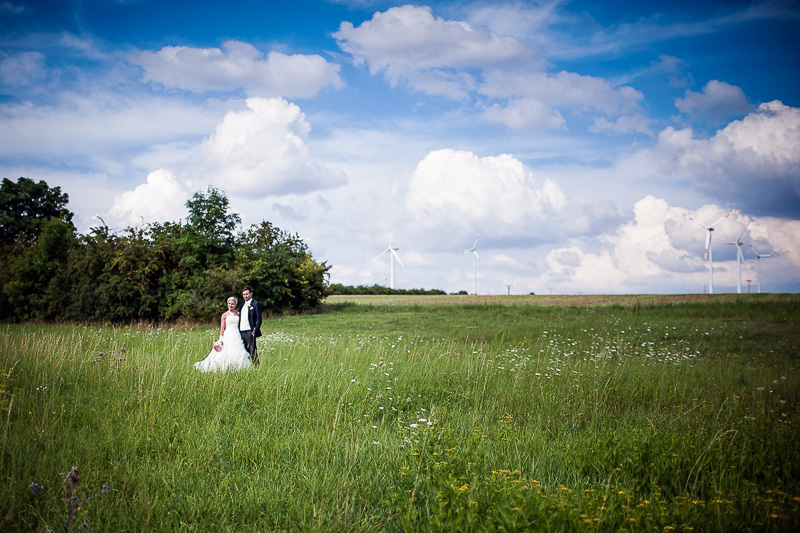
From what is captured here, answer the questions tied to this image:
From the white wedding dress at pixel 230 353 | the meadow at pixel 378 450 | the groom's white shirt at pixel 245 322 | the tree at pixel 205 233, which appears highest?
the tree at pixel 205 233

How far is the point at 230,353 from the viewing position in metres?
11.3

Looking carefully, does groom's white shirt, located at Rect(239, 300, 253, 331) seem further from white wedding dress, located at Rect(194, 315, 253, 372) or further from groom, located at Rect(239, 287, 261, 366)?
white wedding dress, located at Rect(194, 315, 253, 372)

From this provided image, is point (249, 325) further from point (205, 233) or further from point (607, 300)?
point (607, 300)

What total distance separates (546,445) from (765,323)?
28839mm

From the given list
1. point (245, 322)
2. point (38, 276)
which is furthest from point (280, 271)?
point (245, 322)

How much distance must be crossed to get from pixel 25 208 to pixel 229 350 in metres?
52.6

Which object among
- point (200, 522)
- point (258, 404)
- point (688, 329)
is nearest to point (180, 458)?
point (200, 522)

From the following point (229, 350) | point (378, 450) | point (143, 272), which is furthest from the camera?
point (143, 272)

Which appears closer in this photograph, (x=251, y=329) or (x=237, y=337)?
(x=237, y=337)

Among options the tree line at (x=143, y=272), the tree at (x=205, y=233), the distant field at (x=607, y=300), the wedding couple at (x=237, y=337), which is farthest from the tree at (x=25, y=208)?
the wedding couple at (x=237, y=337)

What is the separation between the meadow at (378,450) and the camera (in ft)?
13.8

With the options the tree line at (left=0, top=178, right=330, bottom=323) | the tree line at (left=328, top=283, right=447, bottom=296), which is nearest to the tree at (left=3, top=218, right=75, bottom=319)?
the tree line at (left=0, top=178, right=330, bottom=323)

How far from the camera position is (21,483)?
4.67m

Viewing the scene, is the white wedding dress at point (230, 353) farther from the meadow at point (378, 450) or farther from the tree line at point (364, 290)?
the tree line at point (364, 290)
